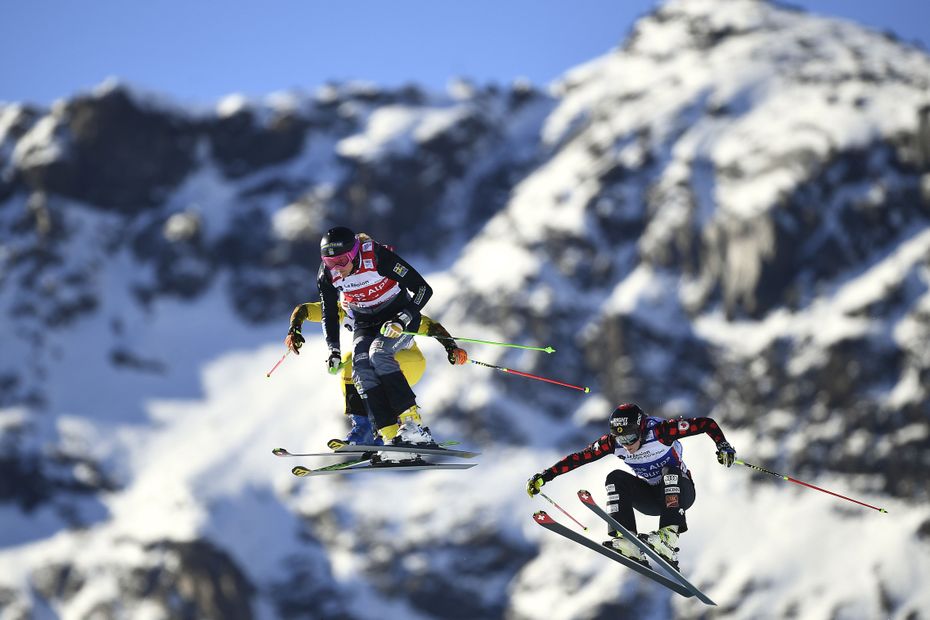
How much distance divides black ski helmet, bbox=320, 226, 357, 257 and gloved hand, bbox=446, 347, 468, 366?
269cm

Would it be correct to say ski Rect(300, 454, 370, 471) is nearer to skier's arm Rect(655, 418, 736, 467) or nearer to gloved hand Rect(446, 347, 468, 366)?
gloved hand Rect(446, 347, 468, 366)

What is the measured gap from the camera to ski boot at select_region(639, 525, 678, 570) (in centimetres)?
2133

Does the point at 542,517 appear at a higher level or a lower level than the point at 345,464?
lower

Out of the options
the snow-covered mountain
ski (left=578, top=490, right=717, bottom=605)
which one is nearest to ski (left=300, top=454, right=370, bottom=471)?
ski (left=578, top=490, right=717, bottom=605)

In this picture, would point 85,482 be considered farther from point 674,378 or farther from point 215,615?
point 674,378

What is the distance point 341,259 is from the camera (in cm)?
2188

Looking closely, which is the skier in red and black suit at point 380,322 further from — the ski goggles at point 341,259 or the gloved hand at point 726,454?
the gloved hand at point 726,454

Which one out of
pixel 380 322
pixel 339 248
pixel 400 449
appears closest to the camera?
pixel 339 248

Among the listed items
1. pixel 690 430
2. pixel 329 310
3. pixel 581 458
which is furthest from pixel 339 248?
pixel 690 430

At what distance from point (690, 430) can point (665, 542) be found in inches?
83.2

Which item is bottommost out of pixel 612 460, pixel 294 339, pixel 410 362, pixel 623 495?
pixel 623 495

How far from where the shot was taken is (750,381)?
184125 millimetres

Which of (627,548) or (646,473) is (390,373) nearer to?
(646,473)

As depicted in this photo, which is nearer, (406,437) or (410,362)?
(406,437)
